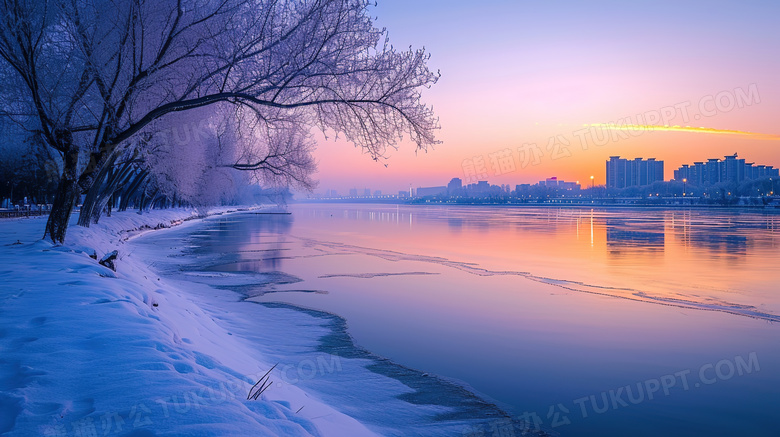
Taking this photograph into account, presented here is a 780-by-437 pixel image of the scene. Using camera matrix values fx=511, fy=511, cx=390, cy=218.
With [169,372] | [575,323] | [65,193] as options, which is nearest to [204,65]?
Answer: [65,193]

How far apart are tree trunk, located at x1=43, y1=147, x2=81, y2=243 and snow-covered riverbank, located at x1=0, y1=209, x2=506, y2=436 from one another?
2.07 meters

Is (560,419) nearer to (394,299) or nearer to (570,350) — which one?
(570,350)

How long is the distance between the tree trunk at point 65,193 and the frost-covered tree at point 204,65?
32 mm

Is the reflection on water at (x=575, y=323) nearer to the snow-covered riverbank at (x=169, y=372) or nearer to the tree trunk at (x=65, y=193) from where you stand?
the snow-covered riverbank at (x=169, y=372)

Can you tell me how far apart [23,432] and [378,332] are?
7.83 meters

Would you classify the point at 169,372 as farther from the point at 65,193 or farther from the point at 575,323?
the point at 65,193

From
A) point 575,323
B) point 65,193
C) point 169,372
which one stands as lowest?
point 575,323

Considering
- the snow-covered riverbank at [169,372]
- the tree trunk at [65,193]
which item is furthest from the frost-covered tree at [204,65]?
the snow-covered riverbank at [169,372]

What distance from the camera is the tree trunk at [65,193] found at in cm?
1317

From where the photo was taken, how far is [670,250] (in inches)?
1078

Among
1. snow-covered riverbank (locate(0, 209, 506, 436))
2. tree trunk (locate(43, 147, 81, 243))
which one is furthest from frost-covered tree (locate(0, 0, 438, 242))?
snow-covered riverbank (locate(0, 209, 506, 436))

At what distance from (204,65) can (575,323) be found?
34.9ft

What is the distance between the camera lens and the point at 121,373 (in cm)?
498

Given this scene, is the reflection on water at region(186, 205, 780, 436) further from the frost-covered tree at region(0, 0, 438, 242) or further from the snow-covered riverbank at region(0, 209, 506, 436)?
the frost-covered tree at region(0, 0, 438, 242)
